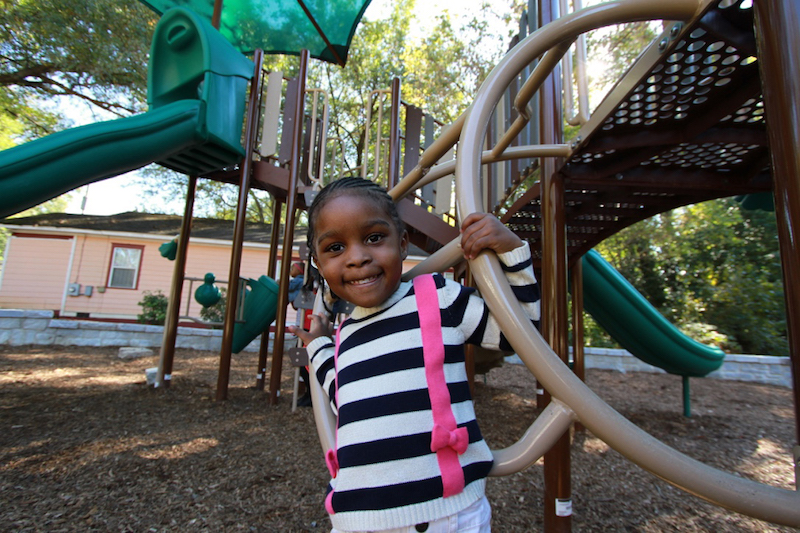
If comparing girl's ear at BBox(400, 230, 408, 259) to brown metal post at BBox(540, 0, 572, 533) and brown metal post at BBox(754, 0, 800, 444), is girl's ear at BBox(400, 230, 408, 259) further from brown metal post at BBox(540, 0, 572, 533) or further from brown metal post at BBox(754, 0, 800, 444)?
brown metal post at BBox(540, 0, 572, 533)

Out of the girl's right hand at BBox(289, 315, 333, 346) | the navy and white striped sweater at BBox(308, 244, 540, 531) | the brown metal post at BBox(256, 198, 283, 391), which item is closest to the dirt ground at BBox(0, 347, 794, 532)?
the brown metal post at BBox(256, 198, 283, 391)

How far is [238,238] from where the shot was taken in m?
4.77

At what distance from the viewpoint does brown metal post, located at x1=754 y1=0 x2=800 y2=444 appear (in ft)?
2.17

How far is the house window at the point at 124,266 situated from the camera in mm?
13133

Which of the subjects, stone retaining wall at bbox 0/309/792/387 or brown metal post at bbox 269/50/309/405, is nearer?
brown metal post at bbox 269/50/309/405

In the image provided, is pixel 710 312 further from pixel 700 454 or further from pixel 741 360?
pixel 700 454

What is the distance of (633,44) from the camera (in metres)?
11.8

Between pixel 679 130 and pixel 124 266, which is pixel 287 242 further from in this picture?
pixel 124 266

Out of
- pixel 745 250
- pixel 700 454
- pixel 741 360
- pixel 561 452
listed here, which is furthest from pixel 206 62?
pixel 745 250

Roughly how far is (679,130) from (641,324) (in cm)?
313

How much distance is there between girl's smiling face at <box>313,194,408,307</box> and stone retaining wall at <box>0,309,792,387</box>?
802 cm

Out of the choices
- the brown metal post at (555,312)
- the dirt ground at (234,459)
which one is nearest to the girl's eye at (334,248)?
the brown metal post at (555,312)

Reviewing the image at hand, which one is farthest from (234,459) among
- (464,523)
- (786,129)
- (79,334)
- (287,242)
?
(79,334)

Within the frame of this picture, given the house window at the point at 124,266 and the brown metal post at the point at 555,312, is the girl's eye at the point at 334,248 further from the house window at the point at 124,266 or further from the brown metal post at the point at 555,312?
the house window at the point at 124,266
